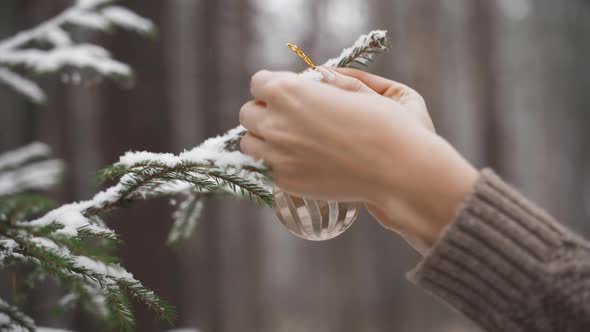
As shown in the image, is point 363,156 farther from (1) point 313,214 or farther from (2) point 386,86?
(2) point 386,86

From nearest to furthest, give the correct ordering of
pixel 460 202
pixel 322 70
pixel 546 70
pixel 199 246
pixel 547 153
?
pixel 460 202 < pixel 322 70 < pixel 199 246 < pixel 546 70 < pixel 547 153

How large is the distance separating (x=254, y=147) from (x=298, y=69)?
6.41 m

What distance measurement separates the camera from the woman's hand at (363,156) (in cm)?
66

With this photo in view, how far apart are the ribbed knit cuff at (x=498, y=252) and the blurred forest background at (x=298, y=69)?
84.0 inches

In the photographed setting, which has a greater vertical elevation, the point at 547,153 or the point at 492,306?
the point at 547,153

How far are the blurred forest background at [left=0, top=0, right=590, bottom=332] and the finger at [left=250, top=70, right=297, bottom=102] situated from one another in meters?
1.96

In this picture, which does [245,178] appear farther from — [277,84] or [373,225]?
[373,225]

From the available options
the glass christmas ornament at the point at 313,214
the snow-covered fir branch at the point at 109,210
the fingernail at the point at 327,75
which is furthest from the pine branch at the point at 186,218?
the fingernail at the point at 327,75

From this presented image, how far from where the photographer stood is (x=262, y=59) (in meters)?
7.01

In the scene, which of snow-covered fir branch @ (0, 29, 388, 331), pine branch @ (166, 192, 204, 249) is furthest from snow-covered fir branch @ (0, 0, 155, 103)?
snow-covered fir branch @ (0, 29, 388, 331)

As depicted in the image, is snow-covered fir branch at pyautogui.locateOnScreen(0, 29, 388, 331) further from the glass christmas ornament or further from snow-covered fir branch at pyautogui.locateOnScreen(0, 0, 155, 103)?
snow-covered fir branch at pyautogui.locateOnScreen(0, 0, 155, 103)

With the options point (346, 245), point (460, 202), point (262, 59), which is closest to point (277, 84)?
point (460, 202)

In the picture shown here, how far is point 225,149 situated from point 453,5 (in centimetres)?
789

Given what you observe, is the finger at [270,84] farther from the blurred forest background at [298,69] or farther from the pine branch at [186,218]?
the blurred forest background at [298,69]
